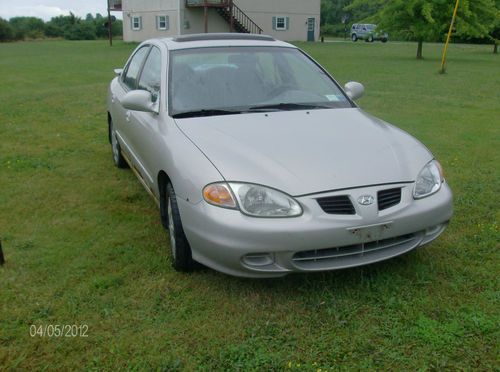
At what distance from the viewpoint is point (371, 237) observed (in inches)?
116

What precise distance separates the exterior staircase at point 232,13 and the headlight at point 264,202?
30528 millimetres

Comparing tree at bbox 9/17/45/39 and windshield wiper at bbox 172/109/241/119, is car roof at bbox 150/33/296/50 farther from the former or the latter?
tree at bbox 9/17/45/39

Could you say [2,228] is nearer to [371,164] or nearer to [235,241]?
[235,241]

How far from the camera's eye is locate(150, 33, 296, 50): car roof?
4414mm

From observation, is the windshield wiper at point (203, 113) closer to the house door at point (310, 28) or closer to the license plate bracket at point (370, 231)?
the license plate bracket at point (370, 231)

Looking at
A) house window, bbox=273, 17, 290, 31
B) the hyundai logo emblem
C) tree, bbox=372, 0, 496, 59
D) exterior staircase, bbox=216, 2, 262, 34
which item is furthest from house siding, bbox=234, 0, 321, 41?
the hyundai logo emblem

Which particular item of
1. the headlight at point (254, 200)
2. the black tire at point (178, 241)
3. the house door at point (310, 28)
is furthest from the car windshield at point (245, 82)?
the house door at point (310, 28)

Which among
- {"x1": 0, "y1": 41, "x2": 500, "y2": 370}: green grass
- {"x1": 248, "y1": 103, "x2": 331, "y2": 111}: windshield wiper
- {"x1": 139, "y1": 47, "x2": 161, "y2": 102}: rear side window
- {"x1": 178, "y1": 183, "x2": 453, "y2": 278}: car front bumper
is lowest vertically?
{"x1": 0, "y1": 41, "x2": 500, "y2": 370}: green grass

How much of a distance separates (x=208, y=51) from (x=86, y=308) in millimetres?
2322

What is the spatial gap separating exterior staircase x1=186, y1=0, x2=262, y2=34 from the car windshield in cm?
2873

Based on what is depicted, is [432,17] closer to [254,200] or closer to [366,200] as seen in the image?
[366,200]

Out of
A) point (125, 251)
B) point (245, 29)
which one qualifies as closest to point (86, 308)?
point (125, 251)
